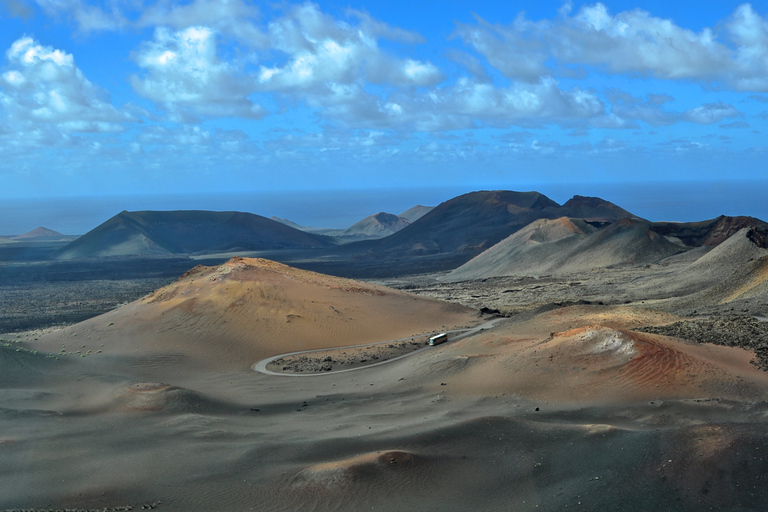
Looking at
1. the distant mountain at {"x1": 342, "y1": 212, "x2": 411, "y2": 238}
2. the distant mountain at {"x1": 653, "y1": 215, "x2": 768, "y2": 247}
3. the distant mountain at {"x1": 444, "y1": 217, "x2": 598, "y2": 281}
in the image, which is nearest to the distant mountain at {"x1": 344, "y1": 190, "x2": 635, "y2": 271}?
the distant mountain at {"x1": 444, "y1": 217, "x2": 598, "y2": 281}

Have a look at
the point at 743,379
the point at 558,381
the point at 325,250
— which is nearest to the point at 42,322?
the point at 558,381

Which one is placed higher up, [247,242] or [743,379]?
[247,242]

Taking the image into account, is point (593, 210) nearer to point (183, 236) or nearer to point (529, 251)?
point (529, 251)

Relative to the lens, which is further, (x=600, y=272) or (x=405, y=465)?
(x=600, y=272)

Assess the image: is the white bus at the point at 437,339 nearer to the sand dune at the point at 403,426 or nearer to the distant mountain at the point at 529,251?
the sand dune at the point at 403,426

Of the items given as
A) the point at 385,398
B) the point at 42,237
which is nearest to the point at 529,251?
the point at 385,398

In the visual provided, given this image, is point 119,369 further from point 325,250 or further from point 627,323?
point 325,250
